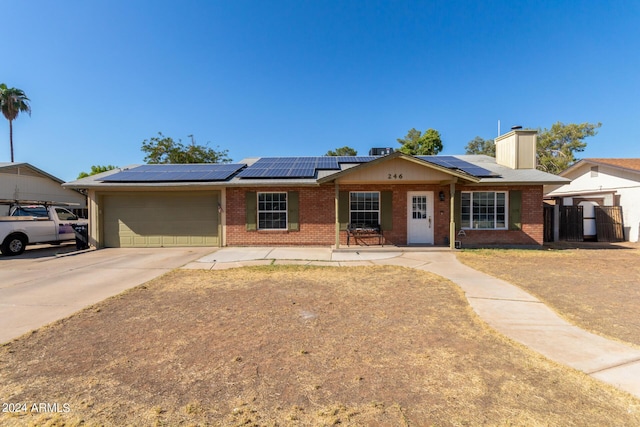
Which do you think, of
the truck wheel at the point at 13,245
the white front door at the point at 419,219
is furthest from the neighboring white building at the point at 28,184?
the white front door at the point at 419,219

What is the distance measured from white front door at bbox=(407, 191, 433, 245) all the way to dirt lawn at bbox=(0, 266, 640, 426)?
6.96m

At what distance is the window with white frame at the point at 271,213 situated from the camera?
11977 millimetres

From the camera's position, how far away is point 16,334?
3.96 metres

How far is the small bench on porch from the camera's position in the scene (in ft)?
38.2

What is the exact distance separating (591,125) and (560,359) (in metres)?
42.5

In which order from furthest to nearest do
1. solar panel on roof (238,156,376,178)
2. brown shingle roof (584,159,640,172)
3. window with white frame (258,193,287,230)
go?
1. brown shingle roof (584,159,640,172)
2. window with white frame (258,193,287,230)
3. solar panel on roof (238,156,376,178)

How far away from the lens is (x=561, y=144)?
3350 cm

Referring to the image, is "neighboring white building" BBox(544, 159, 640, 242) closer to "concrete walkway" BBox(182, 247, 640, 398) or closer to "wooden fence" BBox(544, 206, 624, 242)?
"wooden fence" BBox(544, 206, 624, 242)

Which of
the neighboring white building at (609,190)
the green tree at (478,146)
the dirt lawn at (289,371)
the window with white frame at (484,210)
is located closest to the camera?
the dirt lawn at (289,371)

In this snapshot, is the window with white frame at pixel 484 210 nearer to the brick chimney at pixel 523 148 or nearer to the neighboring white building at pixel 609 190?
the brick chimney at pixel 523 148

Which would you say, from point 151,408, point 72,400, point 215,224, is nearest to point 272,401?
point 151,408

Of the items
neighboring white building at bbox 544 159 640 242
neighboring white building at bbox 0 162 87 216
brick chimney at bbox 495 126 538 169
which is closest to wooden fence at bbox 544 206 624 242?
neighboring white building at bbox 544 159 640 242

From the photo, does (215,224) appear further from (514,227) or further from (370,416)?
(514,227)

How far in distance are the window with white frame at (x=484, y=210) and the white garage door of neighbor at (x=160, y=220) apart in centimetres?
1073
